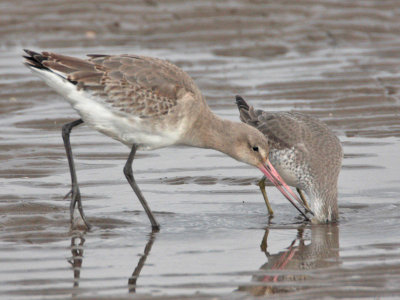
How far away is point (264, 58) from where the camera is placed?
46.3ft

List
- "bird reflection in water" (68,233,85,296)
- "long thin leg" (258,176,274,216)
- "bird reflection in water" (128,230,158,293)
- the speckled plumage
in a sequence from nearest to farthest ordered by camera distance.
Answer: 1. "bird reflection in water" (128,230,158,293)
2. "bird reflection in water" (68,233,85,296)
3. the speckled plumage
4. "long thin leg" (258,176,274,216)

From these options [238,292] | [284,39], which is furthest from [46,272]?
[284,39]

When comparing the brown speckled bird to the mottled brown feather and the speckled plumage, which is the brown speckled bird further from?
the speckled plumage

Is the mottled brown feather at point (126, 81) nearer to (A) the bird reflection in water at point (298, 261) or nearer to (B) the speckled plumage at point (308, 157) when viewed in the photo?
(B) the speckled plumage at point (308, 157)

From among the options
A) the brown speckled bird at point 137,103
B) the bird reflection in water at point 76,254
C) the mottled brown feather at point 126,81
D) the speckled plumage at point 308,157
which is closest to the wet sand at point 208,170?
the bird reflection in water at point 76,254

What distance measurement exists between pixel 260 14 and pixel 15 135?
21.4 feet

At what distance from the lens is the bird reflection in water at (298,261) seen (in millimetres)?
5952

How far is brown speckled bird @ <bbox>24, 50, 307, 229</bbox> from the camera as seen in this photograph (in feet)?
24.1

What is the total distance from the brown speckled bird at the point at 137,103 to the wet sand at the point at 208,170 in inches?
23.3

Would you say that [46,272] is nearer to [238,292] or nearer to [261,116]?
[238,292]

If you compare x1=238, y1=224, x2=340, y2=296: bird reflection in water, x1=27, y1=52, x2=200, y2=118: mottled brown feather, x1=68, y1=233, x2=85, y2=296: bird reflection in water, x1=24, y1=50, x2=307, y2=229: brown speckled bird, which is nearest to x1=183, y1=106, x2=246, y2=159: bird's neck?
x1=24, y1=50, x2=307, y2=229: brown speckled bird

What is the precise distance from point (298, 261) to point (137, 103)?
1.97 metres

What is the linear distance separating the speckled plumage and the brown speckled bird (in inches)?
16.8

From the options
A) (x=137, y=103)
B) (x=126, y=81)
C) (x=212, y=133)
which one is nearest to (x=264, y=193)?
(x=212, y=133)
